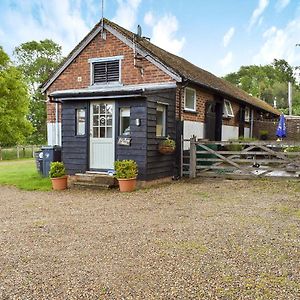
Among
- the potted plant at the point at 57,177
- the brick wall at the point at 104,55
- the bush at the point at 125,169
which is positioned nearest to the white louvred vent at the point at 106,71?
the brick wall at the point at 104,55

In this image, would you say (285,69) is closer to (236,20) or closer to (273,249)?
(236,20)

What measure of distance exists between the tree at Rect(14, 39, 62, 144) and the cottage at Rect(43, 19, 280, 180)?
24.4 metres

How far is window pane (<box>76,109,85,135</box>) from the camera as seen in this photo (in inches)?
418

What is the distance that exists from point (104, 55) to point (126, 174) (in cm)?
530

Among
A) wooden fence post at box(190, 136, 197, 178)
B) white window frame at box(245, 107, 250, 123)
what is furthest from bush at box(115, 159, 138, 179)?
white window frame at box(245, 107, 250, 123)

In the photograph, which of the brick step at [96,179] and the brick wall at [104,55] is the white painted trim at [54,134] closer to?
the brick wall at [104,55]

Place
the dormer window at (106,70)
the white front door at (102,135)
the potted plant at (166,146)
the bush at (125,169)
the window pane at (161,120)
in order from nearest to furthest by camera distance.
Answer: the bush at (125,169), the potted plant at (166,146), the white front door at (102,135), the window pane at (161,120), the dormer window at (106,70)

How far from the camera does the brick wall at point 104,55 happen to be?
1162 cm

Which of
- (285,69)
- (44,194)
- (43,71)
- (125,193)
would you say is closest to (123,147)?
(125,193)

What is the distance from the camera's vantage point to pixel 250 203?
291 inches

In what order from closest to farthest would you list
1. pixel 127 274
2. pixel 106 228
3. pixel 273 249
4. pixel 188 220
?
1. pixel 127 274
2. pixel 273 249
3. pixel 106 228
4. pixel 188 220

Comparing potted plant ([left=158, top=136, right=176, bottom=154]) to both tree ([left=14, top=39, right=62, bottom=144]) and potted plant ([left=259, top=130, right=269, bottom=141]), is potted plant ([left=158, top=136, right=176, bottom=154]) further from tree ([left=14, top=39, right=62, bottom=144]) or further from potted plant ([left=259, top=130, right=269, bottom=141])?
tree ([left=14, top=39, right=62, bottom=144])

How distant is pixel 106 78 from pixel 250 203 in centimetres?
735

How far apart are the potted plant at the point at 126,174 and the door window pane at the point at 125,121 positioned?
114 centimetres
